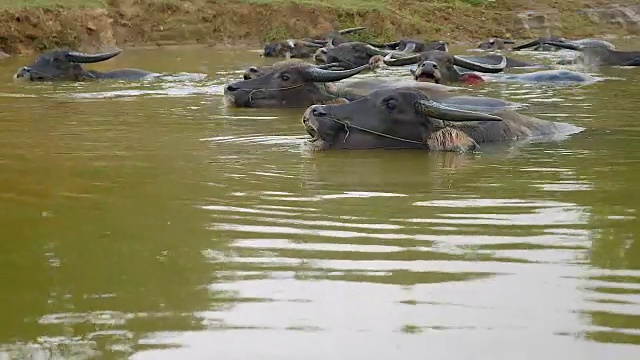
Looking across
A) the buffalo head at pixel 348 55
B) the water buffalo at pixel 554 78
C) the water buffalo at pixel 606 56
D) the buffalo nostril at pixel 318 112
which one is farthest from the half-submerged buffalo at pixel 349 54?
the buffalo nostril at pixel 318 112

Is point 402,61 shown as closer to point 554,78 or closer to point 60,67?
point 554,78

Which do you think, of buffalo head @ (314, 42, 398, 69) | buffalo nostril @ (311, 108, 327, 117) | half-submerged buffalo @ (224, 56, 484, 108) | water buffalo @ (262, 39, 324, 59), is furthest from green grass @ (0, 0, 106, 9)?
buffalo nostril @ (311, 108, 327, 117)

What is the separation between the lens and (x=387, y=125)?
6625 mm

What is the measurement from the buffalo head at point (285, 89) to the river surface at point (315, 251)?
3076 mm

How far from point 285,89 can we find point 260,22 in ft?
57.2

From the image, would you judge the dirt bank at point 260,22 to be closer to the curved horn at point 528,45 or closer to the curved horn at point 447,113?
the curved horn at point 528,45

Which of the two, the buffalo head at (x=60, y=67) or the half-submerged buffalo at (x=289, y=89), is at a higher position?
the half-submerged buffalo at (x=289, y=89)

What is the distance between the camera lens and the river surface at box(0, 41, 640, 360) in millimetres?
2467

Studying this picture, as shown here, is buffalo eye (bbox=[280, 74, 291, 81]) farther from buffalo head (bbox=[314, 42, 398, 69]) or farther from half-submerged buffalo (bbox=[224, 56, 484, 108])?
buffalo head (bbox=[314, 42, 398, 69])

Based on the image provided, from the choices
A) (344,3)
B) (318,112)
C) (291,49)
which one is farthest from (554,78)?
(344,3)

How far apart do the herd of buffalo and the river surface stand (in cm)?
29

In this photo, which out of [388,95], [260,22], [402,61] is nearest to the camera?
[388,95]

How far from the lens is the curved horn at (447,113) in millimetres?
6229

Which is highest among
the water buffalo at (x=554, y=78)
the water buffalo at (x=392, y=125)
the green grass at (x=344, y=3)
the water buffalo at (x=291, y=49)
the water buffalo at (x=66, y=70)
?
the water buffalo at (x=392, y=125)
